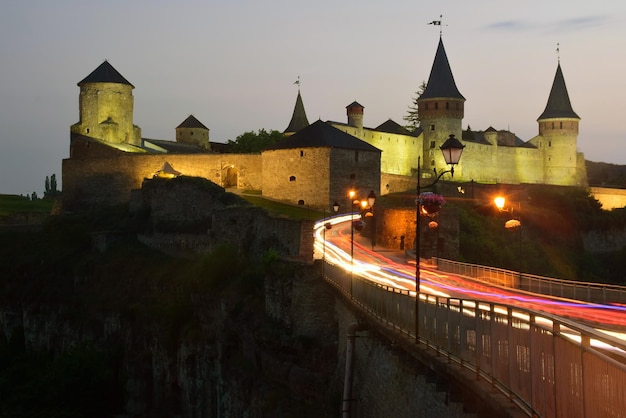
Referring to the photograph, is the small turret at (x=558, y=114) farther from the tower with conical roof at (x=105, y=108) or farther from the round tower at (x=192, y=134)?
the tower with conical roof at (x=105, y=108)

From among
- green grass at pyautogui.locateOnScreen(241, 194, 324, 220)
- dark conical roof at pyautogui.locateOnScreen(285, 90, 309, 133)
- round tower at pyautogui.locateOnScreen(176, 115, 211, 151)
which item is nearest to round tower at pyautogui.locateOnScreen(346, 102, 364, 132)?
dark conical roof at pyautogui.locateOnScreen(285, 90, 309, 133)

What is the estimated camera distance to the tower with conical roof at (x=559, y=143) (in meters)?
99.9

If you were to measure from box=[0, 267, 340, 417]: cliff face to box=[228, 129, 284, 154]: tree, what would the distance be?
138 ft

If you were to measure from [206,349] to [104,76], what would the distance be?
49794mm

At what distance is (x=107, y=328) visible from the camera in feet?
152

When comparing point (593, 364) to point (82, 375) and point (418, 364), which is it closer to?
point (418, 364)

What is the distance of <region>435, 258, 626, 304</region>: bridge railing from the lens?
2278cm

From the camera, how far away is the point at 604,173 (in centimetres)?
11200

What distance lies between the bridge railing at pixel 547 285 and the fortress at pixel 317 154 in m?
24.9

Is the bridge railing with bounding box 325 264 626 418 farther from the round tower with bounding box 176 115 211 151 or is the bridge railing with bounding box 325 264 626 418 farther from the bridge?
the round tower with bounding box 176 115 211 151

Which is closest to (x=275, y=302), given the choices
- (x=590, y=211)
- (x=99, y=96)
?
(x=590, y=211)

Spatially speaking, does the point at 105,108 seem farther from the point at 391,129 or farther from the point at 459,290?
the point at 459,290

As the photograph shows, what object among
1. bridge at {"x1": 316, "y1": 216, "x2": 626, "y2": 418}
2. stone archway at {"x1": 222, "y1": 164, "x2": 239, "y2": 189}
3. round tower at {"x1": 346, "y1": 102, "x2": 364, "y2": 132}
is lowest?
bridge at {"x1": 316, "y1": 216, "x2": 626, "y2": 418}

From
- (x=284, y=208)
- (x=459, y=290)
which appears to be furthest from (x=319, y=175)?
(x=459, y=290)
